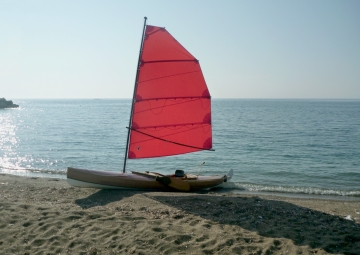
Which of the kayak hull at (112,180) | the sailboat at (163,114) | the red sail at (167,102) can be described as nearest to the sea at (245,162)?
the sailboat at (163,114)

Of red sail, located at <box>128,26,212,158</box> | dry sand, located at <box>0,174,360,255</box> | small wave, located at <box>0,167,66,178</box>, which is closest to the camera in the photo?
dry sand, located at <box>0,174,360,255</box>

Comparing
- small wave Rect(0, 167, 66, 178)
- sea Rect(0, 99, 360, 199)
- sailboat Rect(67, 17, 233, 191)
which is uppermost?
sailboat Rect(67, 17, 233, 191)

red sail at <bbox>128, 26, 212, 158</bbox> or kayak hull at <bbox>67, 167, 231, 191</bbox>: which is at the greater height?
red sail at <bbox>128, 26, 212, 158</bbox>

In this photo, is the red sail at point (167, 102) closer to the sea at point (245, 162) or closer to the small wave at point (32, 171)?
the sea at point (245, 162)

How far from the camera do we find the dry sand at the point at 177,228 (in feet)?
21.9

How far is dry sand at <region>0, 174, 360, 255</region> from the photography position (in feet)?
21.9

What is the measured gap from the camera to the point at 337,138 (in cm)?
3469

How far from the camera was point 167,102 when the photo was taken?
→ 12906mm

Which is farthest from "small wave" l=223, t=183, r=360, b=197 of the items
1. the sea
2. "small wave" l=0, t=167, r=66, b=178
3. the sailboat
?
"small wave" l=0, t=167, r=66, b=178

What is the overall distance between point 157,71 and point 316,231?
7.39 metres

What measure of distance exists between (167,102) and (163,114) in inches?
18.0

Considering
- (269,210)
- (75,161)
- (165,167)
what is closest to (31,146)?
(75,161)

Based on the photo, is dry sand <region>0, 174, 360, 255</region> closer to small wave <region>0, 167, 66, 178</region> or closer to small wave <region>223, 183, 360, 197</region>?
small wave <region>223, 183, 360, 197</region>

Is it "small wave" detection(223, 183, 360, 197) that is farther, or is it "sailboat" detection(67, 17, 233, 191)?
"small wave" detection(223, 183, 360, 197)
